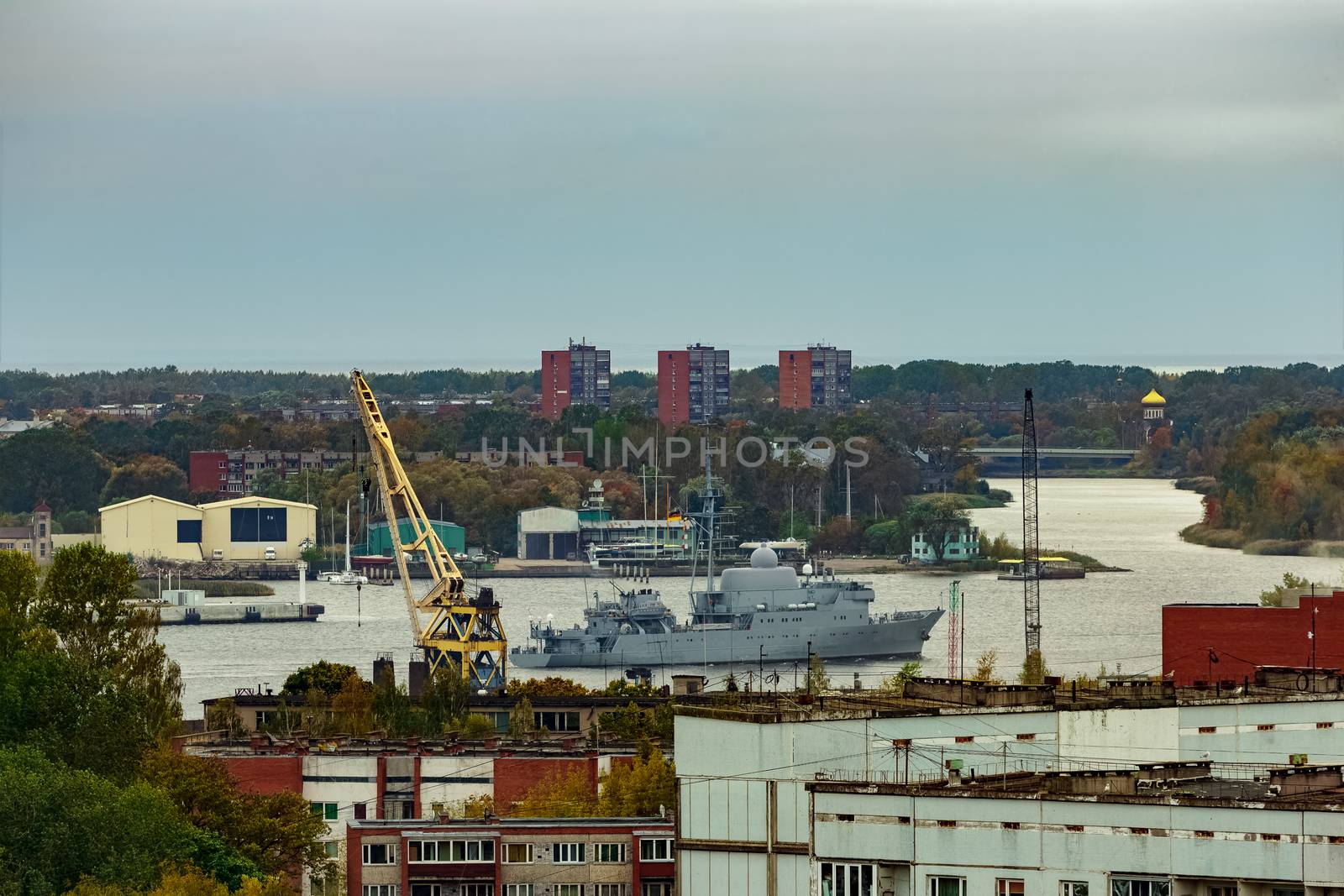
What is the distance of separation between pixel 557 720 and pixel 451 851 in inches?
468

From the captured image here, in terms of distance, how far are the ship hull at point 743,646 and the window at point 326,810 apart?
26.9 meters

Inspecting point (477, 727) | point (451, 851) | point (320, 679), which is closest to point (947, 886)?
point (451, 851)

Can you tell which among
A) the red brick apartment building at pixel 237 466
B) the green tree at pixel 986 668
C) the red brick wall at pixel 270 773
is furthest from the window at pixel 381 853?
the red brick apartment building at pixel 237 466

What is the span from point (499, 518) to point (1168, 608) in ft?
187

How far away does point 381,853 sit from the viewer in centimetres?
1554

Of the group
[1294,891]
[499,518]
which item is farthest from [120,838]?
[499,518]

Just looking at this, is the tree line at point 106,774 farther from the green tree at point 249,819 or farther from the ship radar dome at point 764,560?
the ship radar dome at point 764,560

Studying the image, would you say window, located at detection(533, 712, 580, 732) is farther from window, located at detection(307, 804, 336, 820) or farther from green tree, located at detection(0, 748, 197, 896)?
green tree, located at detection(0, 748, 197, 896)

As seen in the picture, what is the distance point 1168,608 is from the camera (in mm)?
23188

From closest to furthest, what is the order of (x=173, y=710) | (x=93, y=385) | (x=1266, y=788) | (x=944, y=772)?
(x=1266, y=788)
(x=944, y=772)
(x=173, y=710)
(x=93, y=385)

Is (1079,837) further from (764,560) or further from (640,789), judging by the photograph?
(764,560)

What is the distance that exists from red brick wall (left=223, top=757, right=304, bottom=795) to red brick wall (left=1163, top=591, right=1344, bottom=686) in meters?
6.46

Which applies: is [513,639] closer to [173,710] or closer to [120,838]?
[173,710]

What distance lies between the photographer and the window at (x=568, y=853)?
15.5 metres
